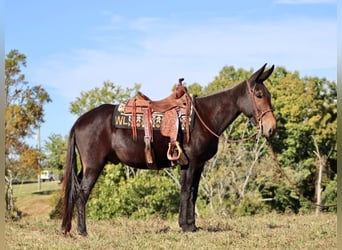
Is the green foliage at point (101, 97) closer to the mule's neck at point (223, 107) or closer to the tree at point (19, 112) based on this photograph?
the tree at point (19, 112)

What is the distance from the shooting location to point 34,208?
2662 cm

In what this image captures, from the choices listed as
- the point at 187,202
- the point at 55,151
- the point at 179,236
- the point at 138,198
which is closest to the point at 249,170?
the point at 138,198

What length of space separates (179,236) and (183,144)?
4.33 ft

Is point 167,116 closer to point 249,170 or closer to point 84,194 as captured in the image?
point 84,194

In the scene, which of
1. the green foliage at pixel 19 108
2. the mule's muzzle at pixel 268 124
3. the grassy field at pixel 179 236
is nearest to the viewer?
the grassy field at pixel 179 236

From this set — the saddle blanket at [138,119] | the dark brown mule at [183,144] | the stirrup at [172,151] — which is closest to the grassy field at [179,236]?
the dark brown mule at [183,144]

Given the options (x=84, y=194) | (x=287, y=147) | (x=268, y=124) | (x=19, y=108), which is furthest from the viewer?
(x=287, y=147)

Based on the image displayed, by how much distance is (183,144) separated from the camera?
7.47 meters

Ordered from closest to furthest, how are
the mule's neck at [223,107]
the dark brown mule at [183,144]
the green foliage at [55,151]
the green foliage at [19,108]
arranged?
1. the dark brown mule at [183,144]
2. the mule's neck at [223,107]
3. the green foliage at [19,108]
4. the green foliage at [55,151]

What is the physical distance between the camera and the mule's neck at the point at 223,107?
761cm

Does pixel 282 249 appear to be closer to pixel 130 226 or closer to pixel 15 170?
pixel 130 226

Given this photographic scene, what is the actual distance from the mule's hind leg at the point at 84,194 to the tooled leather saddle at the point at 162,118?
798 mm

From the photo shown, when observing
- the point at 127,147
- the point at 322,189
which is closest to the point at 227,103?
the point at 127,147

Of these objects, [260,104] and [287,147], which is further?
[287,147]
